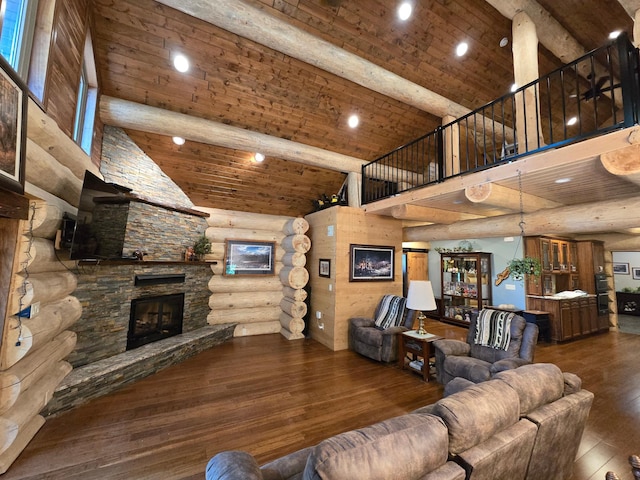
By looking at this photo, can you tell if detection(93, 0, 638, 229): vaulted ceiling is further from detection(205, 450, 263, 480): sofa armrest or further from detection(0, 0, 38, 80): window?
detection(205, 450, 263, 480): sofa armrest

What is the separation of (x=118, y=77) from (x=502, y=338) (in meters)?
6.20

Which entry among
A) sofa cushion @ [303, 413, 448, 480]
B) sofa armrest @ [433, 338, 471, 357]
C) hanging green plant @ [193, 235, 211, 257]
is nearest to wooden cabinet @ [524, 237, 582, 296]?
sofa armrest @ [433, 338, 471, 357]

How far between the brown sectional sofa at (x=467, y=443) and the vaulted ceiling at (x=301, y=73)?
88.6 inches

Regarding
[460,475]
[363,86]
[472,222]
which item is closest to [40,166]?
[460,475]

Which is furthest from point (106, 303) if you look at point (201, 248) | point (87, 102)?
point (87, 102)

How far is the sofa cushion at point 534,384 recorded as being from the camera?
5.58 feet

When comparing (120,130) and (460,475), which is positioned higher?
(120,130)

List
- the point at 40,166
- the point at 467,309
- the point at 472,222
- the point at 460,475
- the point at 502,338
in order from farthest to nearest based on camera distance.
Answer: the point at 467,309, the point at 472,222, the point at 502,338, the point at 40,166, the point at 460,475

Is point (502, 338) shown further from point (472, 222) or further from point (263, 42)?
point (263, 42)

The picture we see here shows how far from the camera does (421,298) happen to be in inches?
153

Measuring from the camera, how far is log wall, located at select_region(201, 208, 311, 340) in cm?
575

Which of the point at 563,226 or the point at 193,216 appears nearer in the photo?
the point at 563,226

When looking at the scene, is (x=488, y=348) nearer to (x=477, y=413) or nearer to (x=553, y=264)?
(x=477, y=413)

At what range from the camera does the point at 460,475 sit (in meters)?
1.21
